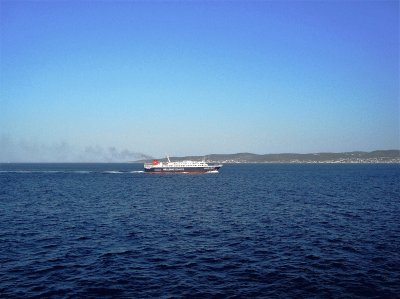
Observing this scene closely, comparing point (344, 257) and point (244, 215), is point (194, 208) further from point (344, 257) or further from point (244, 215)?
point (344, 257)

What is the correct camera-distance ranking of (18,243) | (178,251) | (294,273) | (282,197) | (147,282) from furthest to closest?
1. (282,197)
2. (18,243)
3. (178,251)
4. (294,273)
5. (147,282)

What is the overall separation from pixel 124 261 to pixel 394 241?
33322 millimetres

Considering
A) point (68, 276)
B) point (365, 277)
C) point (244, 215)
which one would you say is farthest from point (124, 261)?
point (244, 215)

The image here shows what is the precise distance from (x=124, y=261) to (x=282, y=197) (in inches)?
2296

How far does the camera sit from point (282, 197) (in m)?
84.4

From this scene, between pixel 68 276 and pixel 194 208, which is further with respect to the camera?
pixel 194 208

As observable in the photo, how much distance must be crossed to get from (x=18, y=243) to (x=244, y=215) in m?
36.1

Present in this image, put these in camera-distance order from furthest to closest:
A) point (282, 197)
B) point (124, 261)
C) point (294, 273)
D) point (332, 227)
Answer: point (282, 197)
point (332, 227)
point (124, 261)
point (294, 273)

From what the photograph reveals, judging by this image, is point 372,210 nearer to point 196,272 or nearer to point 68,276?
point 196,272

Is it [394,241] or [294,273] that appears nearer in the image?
[294,273]

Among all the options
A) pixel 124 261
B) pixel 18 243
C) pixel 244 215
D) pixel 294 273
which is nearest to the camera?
pixel 294 273

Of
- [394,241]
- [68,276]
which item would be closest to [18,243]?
[68,276]

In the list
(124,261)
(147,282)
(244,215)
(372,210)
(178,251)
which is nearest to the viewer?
(147,282)

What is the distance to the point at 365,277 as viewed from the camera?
29.6 m
